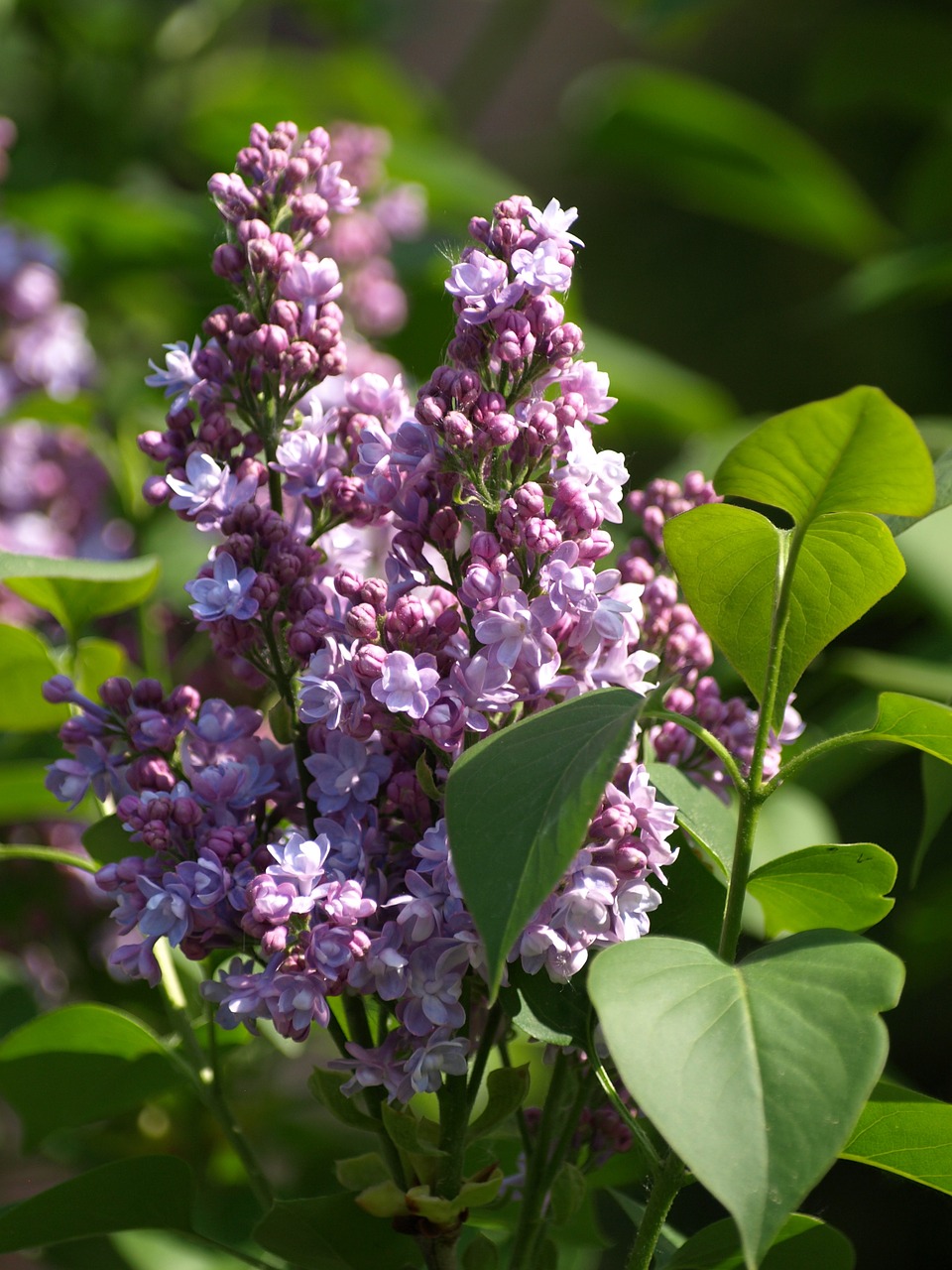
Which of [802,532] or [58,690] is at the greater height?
[802,532]

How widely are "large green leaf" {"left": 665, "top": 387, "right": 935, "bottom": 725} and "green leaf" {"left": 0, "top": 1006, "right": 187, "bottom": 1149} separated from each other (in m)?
0.23

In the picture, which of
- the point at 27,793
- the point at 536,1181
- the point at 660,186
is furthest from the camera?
the point at 660,186

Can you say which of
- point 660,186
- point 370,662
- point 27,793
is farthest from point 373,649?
point 660,186

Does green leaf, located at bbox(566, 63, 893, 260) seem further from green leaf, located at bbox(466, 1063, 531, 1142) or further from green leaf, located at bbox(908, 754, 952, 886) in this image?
green leaf, located at bbox(466, 1063, 531, 1142)

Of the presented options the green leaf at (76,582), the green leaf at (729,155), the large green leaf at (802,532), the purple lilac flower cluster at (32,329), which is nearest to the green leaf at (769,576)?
the large green leaf at (802,532)

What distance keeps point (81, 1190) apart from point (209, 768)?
140 millimetres

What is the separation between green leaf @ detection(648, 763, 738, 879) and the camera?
357 millimetres

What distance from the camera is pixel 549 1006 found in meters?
0.34

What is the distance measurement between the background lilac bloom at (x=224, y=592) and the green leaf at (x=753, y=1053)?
0.14 m

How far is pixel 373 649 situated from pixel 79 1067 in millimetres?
225

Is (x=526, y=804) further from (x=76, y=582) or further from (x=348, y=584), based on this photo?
(x=76, y=582)

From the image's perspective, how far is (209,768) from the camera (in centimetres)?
37

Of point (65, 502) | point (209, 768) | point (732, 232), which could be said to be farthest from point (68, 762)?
point (732, 232)

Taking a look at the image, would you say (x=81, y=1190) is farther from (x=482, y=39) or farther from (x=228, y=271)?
(x=482, y=39)
